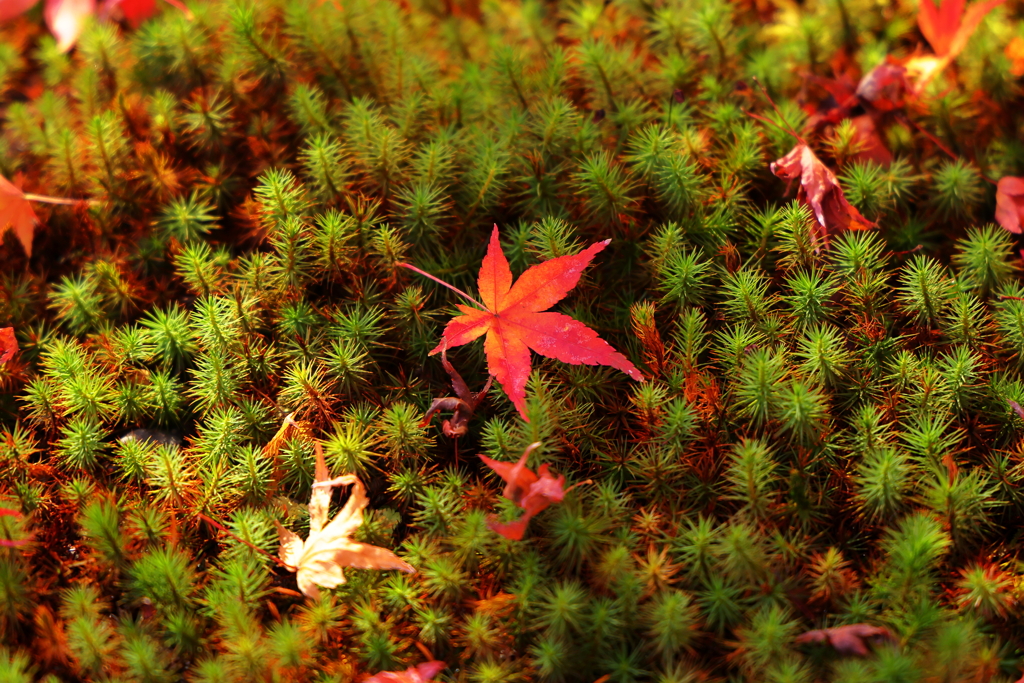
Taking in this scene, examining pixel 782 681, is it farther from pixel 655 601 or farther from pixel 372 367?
pixel 372 367

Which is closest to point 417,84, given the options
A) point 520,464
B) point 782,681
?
point 520,464

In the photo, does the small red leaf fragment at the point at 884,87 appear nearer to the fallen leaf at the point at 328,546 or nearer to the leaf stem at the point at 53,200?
the fallen leaf at the point at 328,546

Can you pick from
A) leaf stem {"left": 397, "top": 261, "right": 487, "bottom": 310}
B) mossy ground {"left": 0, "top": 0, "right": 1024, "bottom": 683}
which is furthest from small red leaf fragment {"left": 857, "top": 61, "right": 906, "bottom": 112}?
leaf stem {"left": 397, "top": 261, "right": 487, "bottom": 310}

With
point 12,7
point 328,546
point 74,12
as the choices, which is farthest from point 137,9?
point 328,546

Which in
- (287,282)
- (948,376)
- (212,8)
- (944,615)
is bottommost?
(944,615)

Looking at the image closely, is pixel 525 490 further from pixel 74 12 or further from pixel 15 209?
pixel 74 12

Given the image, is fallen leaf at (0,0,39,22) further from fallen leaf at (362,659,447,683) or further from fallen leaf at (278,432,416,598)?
fallen leaf at (362,659,447,683)
